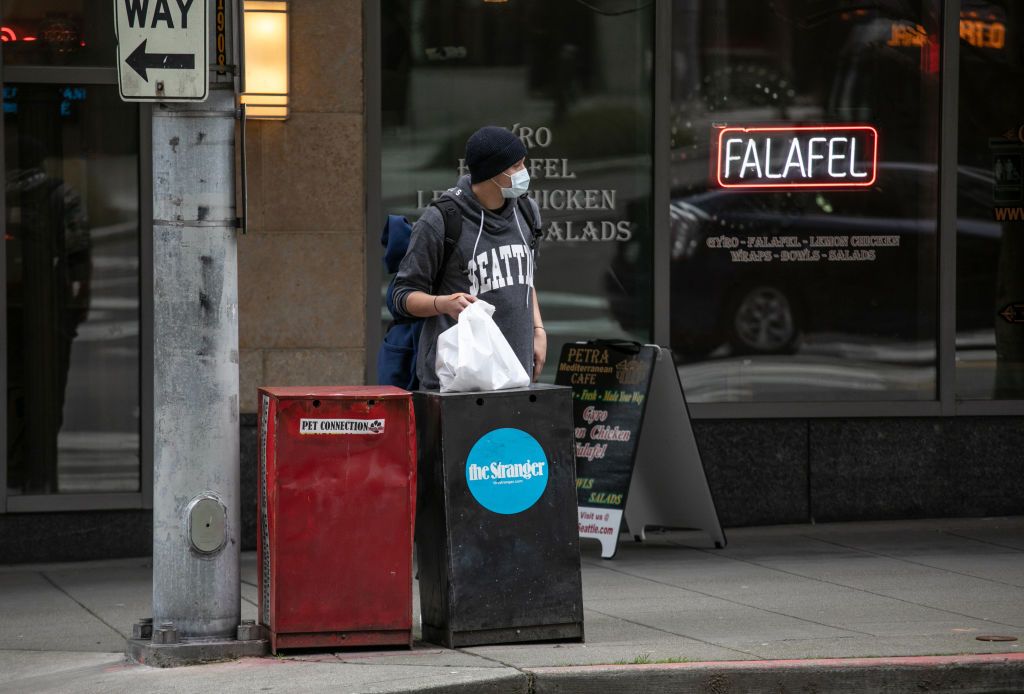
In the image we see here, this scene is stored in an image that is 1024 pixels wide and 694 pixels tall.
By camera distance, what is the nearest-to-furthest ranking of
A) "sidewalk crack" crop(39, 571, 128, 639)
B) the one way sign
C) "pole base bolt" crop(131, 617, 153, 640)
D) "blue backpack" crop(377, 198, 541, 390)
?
the one way sign
"pole base bolt" crop(131, 617, 153, 640)
"sidewalk crack" crop(39, 571, 128, 639)
"blue backpack" crop(377, 198, 541, 390)

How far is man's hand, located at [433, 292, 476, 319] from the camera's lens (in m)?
6.38

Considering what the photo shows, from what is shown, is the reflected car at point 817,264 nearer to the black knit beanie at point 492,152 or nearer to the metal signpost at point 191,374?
the black knit beanie at point 492,152

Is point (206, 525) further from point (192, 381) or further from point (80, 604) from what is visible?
point (80, 604)

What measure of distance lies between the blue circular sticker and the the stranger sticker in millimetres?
387

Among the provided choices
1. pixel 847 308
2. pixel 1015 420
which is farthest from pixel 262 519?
pixel 1015 420

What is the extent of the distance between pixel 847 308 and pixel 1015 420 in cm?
127

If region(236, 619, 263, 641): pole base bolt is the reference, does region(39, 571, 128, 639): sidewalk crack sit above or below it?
below

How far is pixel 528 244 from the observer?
6941 millimetres

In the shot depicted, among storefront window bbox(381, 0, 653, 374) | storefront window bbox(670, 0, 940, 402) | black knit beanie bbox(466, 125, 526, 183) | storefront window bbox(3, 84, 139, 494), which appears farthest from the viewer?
storefront window bbox(670, 0, 940, 402)

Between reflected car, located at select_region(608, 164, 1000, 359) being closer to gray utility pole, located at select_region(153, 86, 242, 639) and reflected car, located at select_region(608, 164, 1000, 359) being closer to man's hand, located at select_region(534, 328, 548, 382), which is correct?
man's hand, located at select_region(534, 328, 548, 382)

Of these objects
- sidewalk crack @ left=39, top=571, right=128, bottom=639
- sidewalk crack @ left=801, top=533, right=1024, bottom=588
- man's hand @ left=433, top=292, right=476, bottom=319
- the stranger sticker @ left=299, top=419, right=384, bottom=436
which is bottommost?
sidewalk crack @ left=39, top=571, right=128, bottom=639

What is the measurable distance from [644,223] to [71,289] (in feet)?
11.0

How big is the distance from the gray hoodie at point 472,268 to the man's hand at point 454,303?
0.77 ft

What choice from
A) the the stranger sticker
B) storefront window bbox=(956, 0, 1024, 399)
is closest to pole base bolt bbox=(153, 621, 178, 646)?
the the stranger sticker
